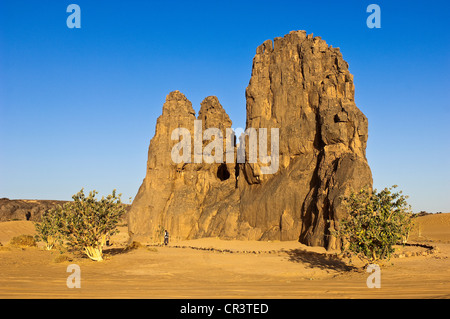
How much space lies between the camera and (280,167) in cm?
3195

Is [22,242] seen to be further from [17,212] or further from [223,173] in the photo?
[17,212]

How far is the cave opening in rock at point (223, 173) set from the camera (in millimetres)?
40562

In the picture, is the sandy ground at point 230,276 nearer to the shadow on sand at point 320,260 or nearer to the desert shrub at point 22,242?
the shadow on sand at point 320,260

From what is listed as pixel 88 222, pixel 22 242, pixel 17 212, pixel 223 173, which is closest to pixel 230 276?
pixel 88 222

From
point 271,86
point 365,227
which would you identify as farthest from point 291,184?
point 365,227

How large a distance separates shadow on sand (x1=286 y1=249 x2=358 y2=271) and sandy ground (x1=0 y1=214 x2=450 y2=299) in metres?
0.04

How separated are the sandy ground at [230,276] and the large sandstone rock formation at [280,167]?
3.34 meters

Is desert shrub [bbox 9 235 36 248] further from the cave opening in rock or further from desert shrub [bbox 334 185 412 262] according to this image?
desert shrub [bbox 334 185 412 262]

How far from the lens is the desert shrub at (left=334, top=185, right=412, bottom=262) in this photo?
14359mm

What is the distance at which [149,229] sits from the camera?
34.5 m

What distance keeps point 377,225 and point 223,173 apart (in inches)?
1062

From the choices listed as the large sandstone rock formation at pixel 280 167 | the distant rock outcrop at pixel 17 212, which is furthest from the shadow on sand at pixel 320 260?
the distant rock outcrop at pixel 17 212
